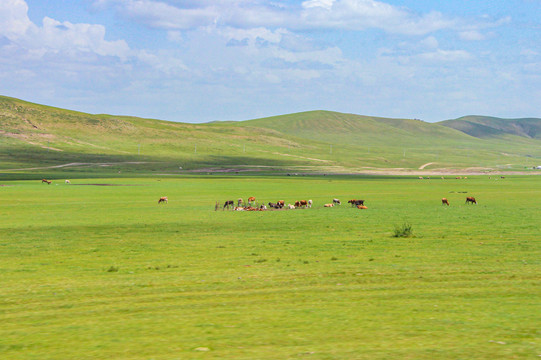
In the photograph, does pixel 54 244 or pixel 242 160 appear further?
pixel 242 160

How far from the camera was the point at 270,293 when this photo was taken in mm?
15602

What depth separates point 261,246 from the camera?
25.2 m

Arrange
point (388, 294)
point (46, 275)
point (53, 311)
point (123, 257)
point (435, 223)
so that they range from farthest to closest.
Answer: point (435, 223)
point (123, 257)
point (46, 275)
point (388, 294)
point (53, 311)

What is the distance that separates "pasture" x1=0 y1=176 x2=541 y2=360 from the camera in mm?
10945

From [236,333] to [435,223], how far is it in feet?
84.7

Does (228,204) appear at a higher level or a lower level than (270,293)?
higher

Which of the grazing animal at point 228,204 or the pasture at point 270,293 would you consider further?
the grazing animal at point 228,204

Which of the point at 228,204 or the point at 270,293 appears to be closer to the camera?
the point at 270,293

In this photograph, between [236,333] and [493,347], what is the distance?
4.76 m

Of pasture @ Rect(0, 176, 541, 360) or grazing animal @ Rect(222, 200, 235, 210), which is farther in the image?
grazing animal @ Rect(222, 200, 235, 210)

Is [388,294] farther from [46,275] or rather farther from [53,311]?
[46,275]

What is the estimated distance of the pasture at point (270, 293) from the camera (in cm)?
1095

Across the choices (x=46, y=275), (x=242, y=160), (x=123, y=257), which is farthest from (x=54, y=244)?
(x=242, y=160)

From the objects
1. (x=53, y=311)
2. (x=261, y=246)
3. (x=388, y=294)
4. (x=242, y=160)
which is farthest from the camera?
(x=242, y=160)
